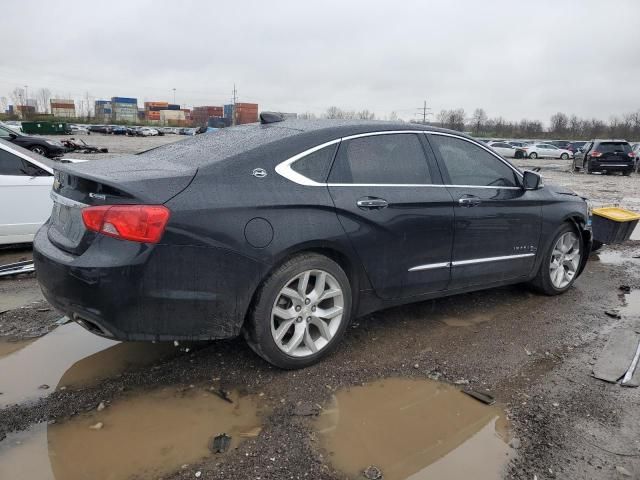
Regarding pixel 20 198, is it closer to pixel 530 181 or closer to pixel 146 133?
pixel 530 181

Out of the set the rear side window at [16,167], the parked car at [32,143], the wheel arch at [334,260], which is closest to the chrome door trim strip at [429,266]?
the wheel arch at [334,260]

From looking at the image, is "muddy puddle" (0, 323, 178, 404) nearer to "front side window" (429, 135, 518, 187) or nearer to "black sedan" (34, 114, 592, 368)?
"black sedan" (34, 114, 592, 368)

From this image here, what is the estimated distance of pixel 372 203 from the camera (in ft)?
11.7

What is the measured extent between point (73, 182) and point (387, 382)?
2342 mm

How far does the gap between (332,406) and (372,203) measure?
4.50 feet

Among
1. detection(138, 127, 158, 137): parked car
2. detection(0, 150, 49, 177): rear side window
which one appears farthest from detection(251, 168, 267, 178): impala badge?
detection(138, 127, 158, 137): parked car

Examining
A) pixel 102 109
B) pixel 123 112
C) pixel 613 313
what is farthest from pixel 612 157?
pixel 102 109

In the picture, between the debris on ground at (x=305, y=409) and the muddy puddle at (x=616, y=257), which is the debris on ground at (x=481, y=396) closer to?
the debris on ground at (x=305, y=409)

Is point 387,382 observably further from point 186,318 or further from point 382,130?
point 382,130

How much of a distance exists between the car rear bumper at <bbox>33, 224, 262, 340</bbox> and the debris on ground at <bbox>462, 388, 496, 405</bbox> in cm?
151

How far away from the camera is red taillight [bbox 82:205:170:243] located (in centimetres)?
279

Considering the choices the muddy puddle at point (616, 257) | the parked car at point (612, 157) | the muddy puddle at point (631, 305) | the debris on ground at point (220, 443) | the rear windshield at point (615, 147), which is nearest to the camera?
the debris on ground at point (220, 443)

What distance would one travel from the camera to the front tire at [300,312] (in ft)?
10.3

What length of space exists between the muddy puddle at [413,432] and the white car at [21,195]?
469cm
